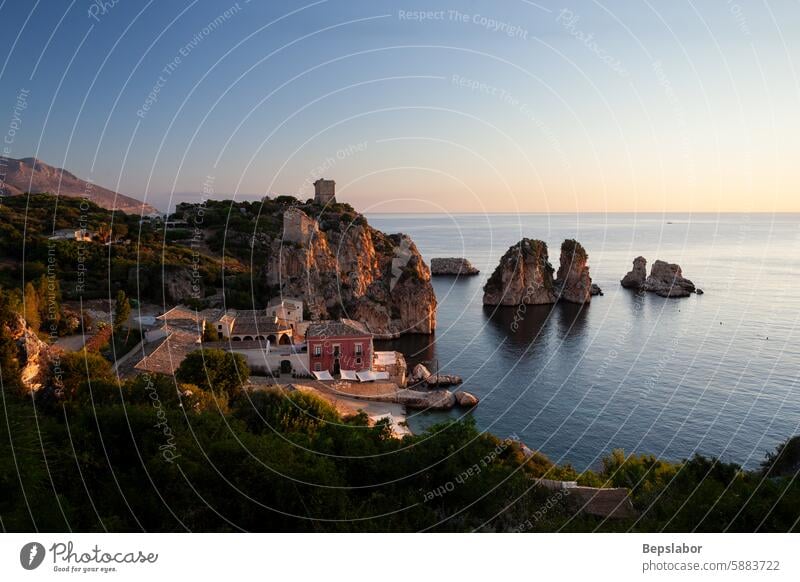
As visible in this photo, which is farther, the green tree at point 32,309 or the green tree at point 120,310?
the green tree at point 120,310

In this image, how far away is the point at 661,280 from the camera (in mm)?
64000

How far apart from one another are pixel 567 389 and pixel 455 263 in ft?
177

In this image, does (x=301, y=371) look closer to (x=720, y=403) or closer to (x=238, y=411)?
(x=238, y=411)

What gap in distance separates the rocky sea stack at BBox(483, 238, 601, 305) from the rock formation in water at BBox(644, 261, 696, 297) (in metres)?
8.73

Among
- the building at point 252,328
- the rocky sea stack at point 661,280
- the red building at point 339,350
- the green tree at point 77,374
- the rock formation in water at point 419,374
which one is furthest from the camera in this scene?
the rocky sea stack at point 661,280

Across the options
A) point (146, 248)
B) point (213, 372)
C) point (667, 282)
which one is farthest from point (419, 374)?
point (667, 282)

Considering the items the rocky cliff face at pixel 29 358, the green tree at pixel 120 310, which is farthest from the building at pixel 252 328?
the rocky cliff face at pixel 29 358

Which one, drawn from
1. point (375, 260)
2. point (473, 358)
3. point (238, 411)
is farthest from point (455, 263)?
point (238, 411)

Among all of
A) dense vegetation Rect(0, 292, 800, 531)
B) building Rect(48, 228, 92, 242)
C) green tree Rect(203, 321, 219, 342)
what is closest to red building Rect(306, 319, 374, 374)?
green tree Rect(203, 321, 219, 342)

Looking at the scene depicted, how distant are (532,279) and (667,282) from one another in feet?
56.5

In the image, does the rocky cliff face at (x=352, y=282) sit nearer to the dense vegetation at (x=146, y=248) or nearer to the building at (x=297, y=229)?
the building at (x=297, y=229)
